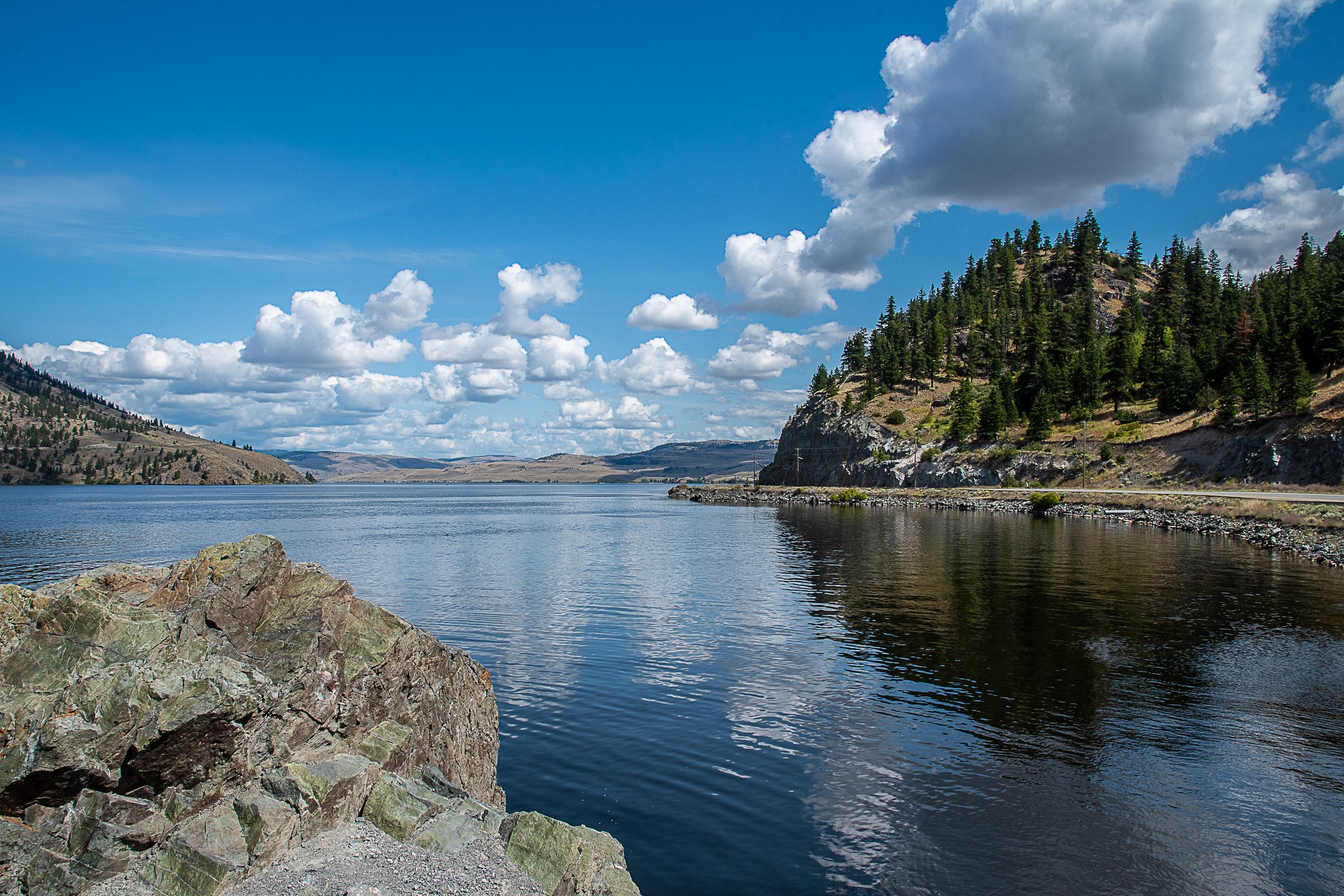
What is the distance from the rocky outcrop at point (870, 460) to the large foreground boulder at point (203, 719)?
126105 mm

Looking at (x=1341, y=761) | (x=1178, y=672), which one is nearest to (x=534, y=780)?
(x=1341, y=761)

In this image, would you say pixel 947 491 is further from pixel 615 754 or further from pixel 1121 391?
pixel 615 754

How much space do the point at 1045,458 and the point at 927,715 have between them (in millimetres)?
116981

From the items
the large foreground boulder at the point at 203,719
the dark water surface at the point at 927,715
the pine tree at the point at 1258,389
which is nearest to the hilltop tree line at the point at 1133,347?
the pine tree at the point at 1258,389

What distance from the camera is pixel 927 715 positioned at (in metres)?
20.3

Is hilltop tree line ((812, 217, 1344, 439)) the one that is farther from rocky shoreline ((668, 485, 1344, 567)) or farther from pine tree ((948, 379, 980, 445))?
rocky shoreline ((668, 485, 1344, 567))

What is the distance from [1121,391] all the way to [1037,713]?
439 ft

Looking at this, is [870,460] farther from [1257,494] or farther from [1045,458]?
[1257,494]

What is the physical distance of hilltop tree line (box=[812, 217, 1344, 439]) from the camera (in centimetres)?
10094

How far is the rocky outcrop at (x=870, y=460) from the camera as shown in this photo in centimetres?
12562

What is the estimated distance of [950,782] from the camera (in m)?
16.0

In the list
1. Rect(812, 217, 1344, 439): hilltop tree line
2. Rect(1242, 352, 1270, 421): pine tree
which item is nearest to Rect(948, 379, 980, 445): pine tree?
Rect(812, 217, 1344, 439): hilltop tree line

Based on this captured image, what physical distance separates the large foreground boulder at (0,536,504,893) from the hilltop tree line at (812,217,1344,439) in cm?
11329

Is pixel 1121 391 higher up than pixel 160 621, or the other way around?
pixel 1121 391
